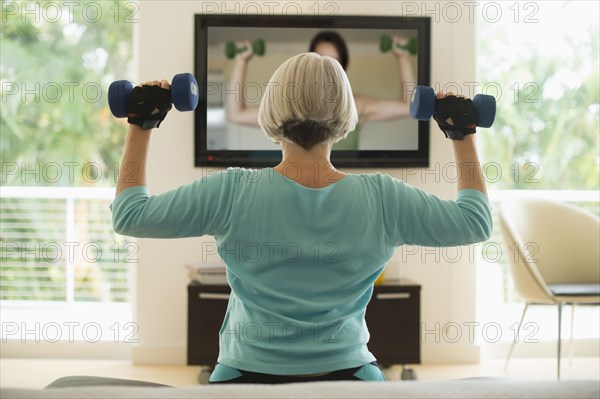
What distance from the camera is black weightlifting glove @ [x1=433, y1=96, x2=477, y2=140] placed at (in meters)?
1.58

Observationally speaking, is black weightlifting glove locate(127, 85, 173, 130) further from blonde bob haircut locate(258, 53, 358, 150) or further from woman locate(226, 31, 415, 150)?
woman locate(226, 31, 415, 150)

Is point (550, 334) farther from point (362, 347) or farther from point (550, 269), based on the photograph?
point (362, 347)

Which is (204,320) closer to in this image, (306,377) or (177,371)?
(177,371)

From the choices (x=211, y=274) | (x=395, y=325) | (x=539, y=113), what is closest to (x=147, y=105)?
(x=211, y=274)

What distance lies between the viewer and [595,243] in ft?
14.8

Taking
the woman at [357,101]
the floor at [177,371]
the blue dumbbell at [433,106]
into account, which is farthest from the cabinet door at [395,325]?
the blue dumbbell at [433,106]

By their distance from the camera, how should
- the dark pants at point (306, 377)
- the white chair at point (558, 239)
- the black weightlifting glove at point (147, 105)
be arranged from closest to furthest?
the dark pants at point (306, 377) < the black weightlifting glove at point (147, 105) < the white chair at point (558, 239)

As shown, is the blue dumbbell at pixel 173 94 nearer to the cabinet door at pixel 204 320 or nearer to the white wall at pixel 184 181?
the cabinet door at pixel 204 320

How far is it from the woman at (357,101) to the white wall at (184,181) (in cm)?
18

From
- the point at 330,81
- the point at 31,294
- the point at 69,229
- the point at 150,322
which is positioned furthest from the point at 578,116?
the point at 330,81

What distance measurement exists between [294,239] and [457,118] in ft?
1.41

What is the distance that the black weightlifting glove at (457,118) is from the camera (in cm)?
158

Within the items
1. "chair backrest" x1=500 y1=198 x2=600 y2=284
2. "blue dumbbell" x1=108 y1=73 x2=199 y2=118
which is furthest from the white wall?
"blue dumbbell" x1=108 y1=73 x2=199 y2=118

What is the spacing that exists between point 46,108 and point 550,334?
3.54 metres
